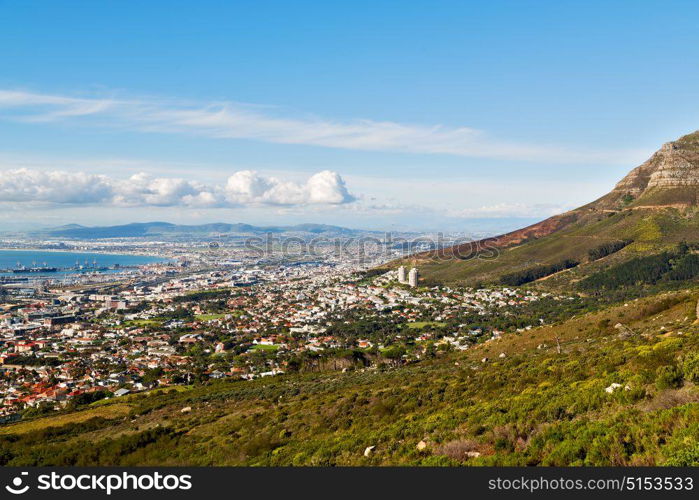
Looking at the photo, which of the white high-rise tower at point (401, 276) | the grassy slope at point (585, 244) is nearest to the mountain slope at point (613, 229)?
the grassy slope at point (585, 244)

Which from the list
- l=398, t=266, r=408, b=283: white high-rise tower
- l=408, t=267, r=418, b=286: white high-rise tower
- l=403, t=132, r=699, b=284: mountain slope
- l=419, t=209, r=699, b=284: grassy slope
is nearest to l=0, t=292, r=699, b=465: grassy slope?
l=419, t=209, r=699, b=284: grassy slope

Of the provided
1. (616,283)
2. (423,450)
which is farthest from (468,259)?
(423,450)

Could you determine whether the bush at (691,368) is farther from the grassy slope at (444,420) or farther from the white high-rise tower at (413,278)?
the white high-rise tower at (413,278)

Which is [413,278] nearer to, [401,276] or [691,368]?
[401,276]

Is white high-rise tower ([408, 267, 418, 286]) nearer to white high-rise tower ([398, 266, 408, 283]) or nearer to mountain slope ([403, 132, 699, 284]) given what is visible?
mountain slope ([403, 132, 699, 284])

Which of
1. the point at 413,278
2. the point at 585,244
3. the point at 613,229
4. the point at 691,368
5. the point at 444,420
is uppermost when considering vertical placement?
the point at 613,229

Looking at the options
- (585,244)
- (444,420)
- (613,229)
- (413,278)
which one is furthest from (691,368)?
(613,229)
